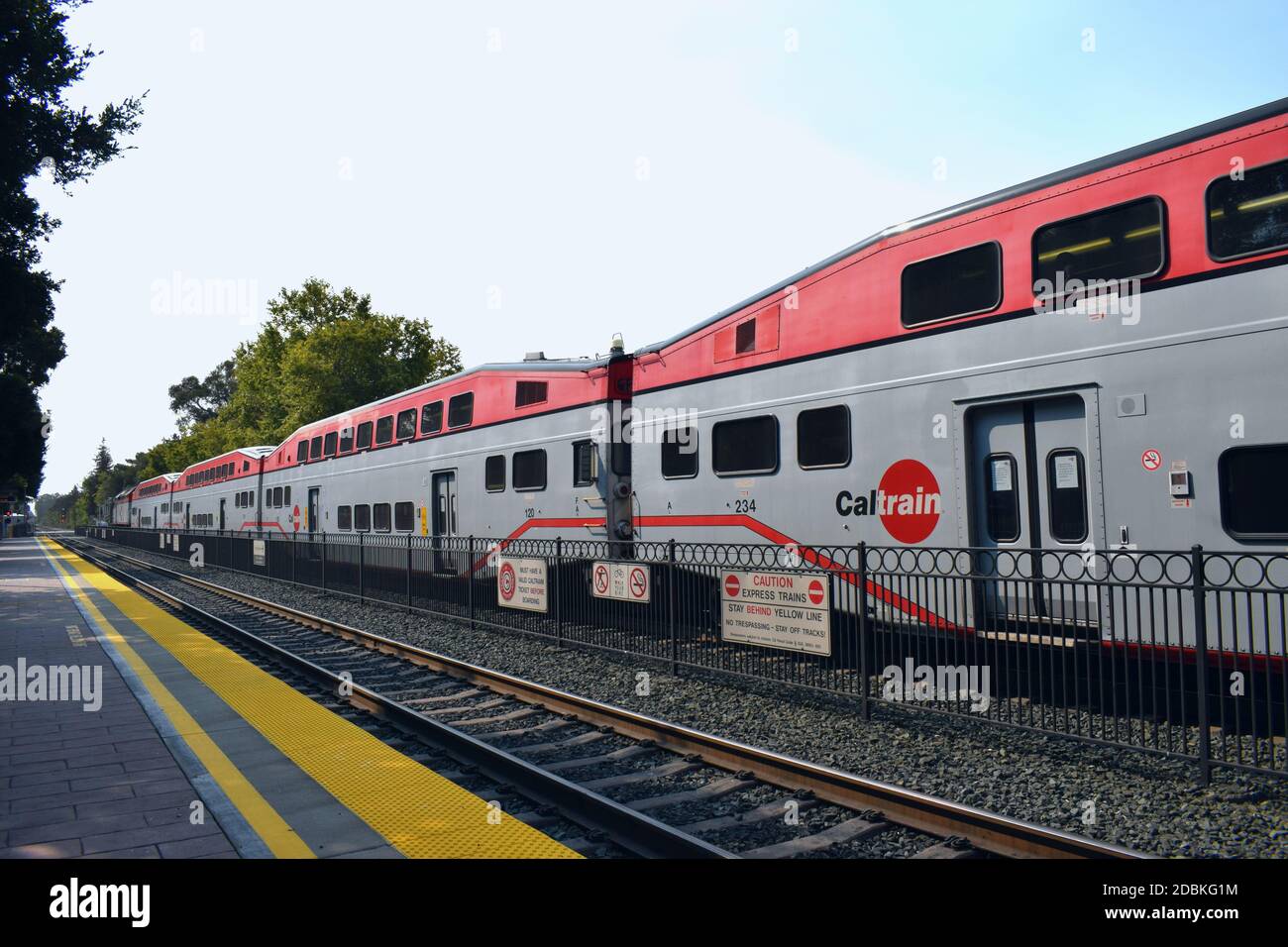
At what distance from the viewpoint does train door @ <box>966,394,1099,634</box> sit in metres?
7.63

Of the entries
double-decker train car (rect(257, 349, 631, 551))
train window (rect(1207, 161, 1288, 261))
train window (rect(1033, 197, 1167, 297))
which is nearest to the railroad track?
double-decker train car (rect(257, 349, 631, 551))

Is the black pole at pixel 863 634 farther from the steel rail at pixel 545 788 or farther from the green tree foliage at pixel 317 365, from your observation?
the green tree foliage at pixel 317 365

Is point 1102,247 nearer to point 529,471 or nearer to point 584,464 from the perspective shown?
point 584,464

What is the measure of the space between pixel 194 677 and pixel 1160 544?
10.2m

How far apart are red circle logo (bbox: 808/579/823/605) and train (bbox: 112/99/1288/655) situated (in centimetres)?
116

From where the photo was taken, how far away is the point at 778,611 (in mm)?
8289

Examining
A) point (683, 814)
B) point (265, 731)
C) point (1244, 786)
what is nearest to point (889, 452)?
point (1244, 786)

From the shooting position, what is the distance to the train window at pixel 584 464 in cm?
1353

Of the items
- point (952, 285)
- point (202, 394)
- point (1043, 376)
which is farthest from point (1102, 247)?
point (202, 394)

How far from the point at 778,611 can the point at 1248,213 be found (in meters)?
5.15

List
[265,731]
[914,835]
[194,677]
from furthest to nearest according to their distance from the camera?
[194,677], [265,731], [914,835]

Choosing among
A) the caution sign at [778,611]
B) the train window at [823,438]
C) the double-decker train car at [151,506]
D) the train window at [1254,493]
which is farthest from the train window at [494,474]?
the double-decker train car at [151,506]
